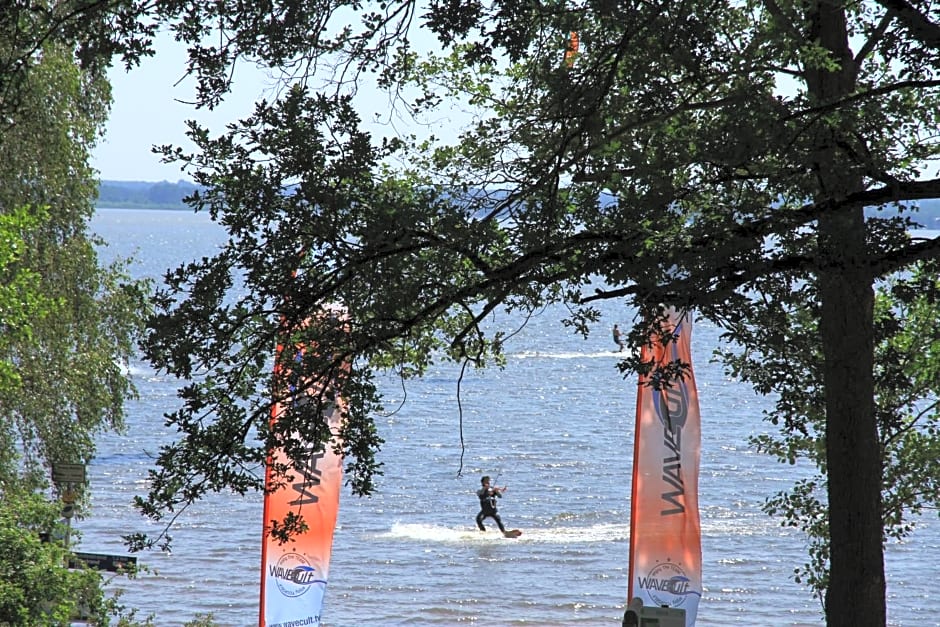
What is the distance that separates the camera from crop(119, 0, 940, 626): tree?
8.21 metres

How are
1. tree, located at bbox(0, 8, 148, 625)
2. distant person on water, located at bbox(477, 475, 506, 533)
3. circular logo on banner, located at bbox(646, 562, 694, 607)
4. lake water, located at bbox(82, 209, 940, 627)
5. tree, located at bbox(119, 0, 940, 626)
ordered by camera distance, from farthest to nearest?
distant person on water, located at bbox(477, 475, 506, 533) < lake water, located at bbox(82, 209, 940, 627) < tree, located at bbox(0, 8, 148, 625) < circular logo on banner, located at bbox(646, 562, 694, 607) < tree, located at bbox(119, 0, 940, 626)

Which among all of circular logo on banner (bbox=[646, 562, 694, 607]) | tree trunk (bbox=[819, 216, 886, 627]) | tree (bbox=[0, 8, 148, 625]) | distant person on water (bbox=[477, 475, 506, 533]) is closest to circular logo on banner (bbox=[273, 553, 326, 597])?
tree (bbox=[0, 8, 148, 625])

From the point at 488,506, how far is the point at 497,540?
96cm

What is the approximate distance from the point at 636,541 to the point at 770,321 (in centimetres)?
560

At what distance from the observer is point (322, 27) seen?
8750 mm

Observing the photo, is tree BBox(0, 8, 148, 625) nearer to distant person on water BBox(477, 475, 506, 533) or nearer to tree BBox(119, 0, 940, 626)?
tree BBox(119, 0, 940, 626)

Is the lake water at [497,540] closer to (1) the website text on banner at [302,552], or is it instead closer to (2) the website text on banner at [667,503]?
(2) the website text on banner at [667,503]

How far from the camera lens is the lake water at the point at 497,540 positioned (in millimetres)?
27578

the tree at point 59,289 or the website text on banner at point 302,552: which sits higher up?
the tree at point 59,289

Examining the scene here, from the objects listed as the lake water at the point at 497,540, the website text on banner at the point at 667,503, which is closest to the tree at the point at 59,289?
the website text on banner at the point at 667,503

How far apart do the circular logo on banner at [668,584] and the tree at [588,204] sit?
5685 mm

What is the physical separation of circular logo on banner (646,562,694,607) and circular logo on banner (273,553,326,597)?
12.3ft

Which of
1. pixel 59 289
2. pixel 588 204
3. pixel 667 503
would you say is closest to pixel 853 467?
pixel 588 204

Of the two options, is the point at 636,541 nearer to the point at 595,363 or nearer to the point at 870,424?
the point at 870,424
